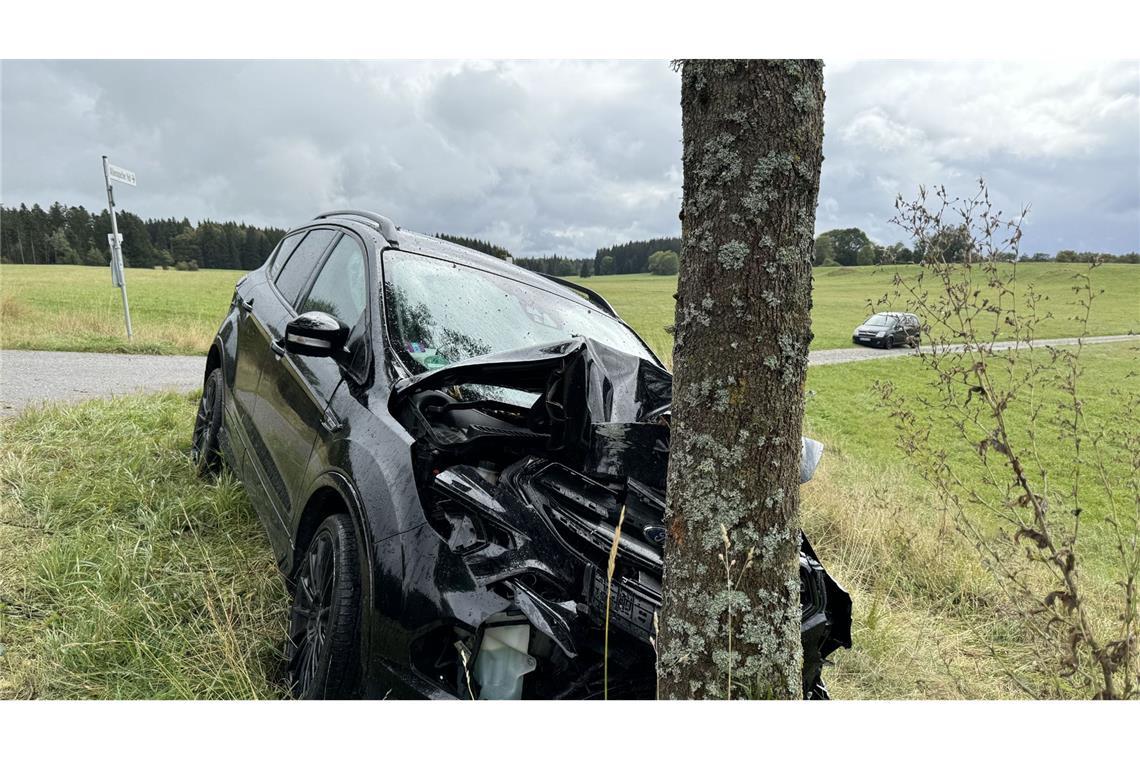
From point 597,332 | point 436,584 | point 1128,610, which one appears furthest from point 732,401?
point 597,332

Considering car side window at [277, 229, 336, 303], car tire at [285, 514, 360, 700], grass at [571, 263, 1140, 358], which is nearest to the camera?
car tire at [285, 514, 360, 700]

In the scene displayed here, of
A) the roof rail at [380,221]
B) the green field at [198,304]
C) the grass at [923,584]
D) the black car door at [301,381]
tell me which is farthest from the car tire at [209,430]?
the grass at [923,584]

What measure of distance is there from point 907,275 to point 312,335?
2.68 meters

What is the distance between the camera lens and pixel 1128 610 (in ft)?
7.50

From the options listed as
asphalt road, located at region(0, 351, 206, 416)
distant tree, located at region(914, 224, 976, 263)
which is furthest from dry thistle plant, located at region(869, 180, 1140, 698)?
asphalt road, located at region(0, 351, 206, 416)

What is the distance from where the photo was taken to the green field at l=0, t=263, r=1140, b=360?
11.8ft

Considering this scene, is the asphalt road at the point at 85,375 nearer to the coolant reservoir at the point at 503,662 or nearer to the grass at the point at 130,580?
the grass at the point at 130,580

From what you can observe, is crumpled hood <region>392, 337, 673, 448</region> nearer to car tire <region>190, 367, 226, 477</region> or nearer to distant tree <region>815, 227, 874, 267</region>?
distant tree <region>815, 227, 874, 267</region>

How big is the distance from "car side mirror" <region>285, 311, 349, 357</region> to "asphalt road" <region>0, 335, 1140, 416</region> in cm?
520

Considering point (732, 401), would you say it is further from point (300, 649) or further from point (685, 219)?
point (300, 649)

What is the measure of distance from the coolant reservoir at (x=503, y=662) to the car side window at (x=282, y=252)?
10.6 feet

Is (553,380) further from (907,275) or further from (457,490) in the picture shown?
(907,275)

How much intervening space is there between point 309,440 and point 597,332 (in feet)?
5.27

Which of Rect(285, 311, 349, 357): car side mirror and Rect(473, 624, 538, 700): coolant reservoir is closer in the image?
Rect(473, 624, 538, 700): coolant reservoir
